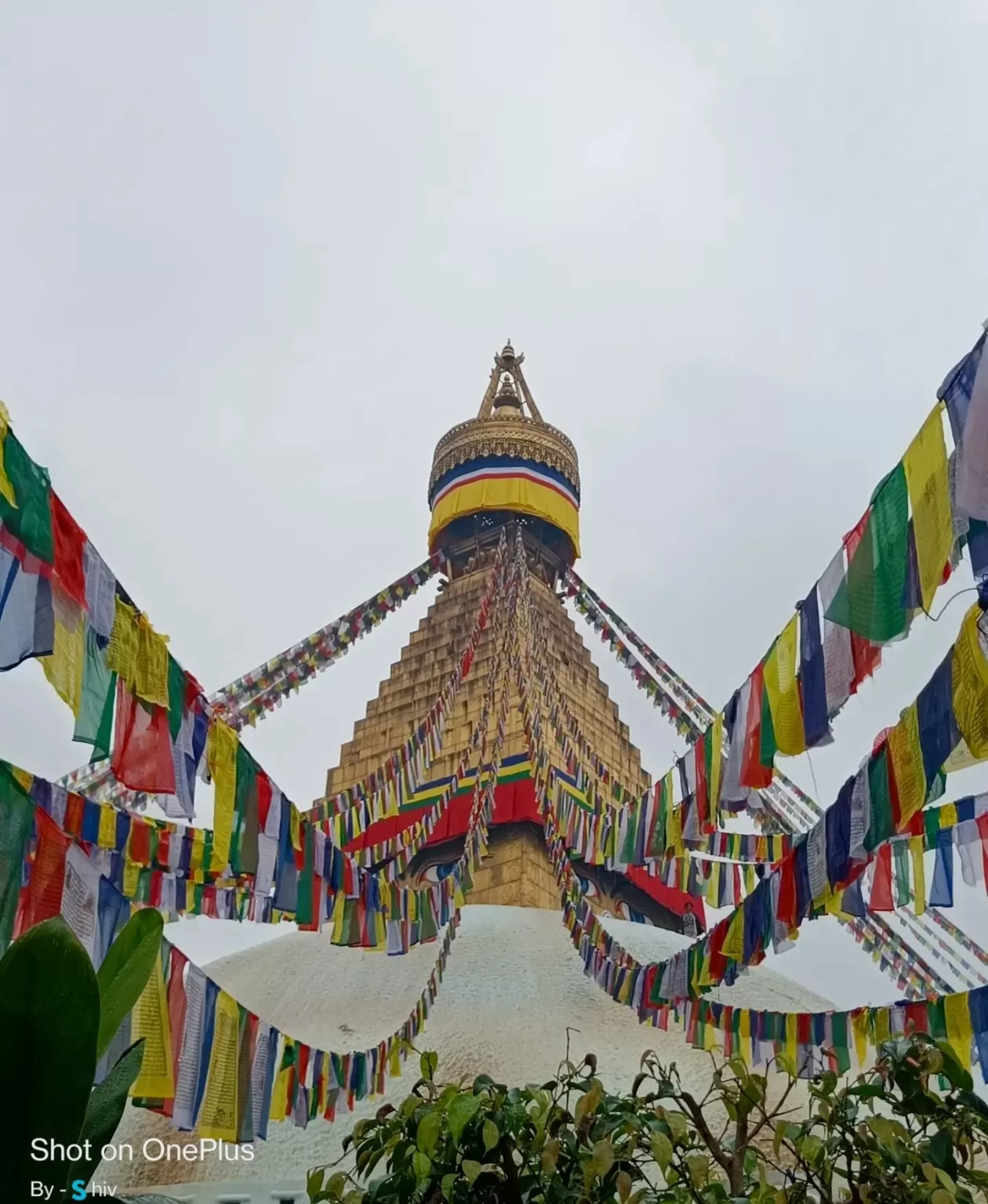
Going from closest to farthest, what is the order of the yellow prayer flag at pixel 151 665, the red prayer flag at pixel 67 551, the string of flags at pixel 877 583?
the string of flags at pixel 877 583 < the red prayer flag at pixel 67 551 < the yellow prayer flag at pixel 151 665

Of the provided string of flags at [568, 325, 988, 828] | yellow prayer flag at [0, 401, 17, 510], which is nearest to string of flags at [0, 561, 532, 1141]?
yellow prayer flag at [0, 401, 17, 510]

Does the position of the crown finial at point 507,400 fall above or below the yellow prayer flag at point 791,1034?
above

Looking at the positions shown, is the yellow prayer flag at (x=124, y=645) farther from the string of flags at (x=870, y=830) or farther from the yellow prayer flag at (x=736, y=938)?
the yellow prayer flag at (x=736, y=938)

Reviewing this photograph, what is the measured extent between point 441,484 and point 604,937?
42.5 feet

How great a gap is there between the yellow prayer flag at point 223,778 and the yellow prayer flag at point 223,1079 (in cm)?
75

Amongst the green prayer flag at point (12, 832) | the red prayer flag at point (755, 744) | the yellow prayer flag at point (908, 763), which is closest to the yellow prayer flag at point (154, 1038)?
the green prayer flag at point (12, 832)

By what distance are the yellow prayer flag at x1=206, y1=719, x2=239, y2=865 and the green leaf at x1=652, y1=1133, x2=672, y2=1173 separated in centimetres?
246

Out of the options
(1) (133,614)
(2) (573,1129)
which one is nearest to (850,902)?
(2) (573,1129)

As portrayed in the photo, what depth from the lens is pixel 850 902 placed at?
6.07 m

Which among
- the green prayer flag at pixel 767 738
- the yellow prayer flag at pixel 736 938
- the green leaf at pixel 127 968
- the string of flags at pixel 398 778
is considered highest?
the string of flags at pixel 398 778

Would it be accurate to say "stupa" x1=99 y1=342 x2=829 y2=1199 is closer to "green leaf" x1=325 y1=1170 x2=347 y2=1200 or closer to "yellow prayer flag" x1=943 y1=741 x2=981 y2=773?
"green leaf" x1=325 y1=1170 x2=347 y2=1200

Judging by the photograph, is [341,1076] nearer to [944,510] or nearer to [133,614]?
[133,614]

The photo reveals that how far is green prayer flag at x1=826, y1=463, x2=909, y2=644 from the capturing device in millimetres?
3615

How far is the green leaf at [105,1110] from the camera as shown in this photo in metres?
2.39
